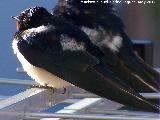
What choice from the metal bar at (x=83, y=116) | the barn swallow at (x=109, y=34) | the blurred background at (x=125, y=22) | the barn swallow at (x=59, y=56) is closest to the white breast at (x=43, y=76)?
the barn swallow at (x=59, y=56)

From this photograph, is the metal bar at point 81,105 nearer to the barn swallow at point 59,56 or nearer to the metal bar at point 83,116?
the barn swallow at point 59,56

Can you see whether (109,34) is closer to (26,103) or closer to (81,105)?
(81,105)

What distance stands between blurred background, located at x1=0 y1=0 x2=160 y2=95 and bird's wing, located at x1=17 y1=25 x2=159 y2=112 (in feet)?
3.94

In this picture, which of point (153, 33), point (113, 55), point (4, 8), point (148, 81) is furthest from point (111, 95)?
point (4, 8)

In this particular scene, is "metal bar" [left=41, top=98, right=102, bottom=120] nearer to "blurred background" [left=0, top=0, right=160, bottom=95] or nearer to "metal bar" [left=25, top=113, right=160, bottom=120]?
"metal bar" [left=25, top=113, right=160, bottom=120]

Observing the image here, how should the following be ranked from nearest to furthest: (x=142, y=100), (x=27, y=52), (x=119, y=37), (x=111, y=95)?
(x=142, y=100), (x=111, y=95), (x=27, y=52), (x=119, y=37)

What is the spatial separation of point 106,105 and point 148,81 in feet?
0.61

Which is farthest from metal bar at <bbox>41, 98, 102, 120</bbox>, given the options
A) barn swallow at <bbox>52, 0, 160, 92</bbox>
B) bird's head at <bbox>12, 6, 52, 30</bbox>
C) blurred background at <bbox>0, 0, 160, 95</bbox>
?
blurred background at <bbox>0, 0, 160, 95</bbox>

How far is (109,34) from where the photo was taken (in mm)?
1915

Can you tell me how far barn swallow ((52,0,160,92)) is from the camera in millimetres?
1460

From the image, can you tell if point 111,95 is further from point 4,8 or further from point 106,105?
point 4,8

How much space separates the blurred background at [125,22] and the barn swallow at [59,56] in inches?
45.2

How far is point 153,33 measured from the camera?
103 inches

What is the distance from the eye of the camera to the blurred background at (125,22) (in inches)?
103
